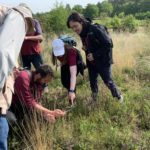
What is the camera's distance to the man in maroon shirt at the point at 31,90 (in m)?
4.92

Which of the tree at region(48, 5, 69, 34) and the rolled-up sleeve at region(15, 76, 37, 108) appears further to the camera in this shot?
the tree at region(48, 5, 69, 34)

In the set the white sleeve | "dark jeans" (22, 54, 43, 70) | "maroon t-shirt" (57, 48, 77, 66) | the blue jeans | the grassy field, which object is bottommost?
A: the grassy field

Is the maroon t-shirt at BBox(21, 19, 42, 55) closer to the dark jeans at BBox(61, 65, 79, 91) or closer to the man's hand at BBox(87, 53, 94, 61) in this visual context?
the dark jeans at BBox(61, 65, 79, 91)

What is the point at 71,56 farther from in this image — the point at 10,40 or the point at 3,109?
the point at 10,40

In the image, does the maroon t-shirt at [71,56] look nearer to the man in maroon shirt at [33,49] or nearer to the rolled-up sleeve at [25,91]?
the rolled-up sleeve at [25,91]

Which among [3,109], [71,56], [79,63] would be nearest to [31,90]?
[71,56]

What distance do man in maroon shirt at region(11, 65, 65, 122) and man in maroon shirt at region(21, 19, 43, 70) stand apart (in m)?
1.98

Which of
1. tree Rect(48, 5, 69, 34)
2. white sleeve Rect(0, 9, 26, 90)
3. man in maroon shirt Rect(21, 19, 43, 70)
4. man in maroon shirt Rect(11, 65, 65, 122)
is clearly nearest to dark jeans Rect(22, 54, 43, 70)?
man in maroon shirt Rect(21, 19, 43, 70)

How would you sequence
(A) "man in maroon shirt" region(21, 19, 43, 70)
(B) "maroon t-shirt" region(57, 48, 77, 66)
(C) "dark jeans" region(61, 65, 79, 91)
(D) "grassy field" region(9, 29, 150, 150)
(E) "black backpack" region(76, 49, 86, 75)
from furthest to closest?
(A) "man in maroon shirt" region(21, 19, 43, 70) → (C) "dark jeans" region(61, 65, 79, 91) → (E) "black backpack" region(76, 49, 86, 75) → (B) "maroon t-shirt" region(57, 48, 77, 66) → (D) "grassy field" region(9, 29, 150, 150)

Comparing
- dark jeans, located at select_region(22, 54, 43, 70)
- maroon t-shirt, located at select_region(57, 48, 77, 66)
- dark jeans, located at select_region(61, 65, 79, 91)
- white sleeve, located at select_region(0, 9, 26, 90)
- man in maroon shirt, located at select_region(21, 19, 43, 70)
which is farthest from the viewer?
dark jeans, located at select_region(22, 54, 43, 70)

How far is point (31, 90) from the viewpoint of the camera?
201 inches

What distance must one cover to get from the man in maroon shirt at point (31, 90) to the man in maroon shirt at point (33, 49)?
198 centimetres

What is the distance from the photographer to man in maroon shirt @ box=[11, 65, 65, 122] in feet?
16.1

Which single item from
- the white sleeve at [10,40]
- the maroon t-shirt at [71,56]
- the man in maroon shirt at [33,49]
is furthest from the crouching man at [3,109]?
the man in maroon shirt at [33,49]
